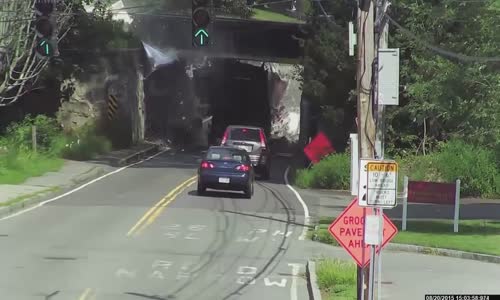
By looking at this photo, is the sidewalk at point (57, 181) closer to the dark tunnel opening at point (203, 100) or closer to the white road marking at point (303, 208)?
the white road marking at point (303, 208)

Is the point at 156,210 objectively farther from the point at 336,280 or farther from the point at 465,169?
the point at 465,169

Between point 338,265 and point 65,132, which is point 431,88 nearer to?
point 338,265

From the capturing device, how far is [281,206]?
915 inches

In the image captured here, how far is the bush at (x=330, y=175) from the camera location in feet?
95.6

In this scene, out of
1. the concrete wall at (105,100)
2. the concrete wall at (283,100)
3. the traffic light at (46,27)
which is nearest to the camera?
the traffic light at (46,27)

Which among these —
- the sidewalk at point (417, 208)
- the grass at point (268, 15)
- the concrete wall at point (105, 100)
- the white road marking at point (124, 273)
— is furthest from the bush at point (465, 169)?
the grass at point (268, 15)

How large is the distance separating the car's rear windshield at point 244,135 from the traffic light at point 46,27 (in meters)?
11.2

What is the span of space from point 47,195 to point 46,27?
555cm

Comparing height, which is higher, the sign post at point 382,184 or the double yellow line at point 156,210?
the sign post at point 382,184

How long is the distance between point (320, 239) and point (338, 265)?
449 centimetres

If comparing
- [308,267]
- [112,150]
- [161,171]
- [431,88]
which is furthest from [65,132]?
[308,267]

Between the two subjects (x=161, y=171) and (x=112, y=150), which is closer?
(x=161, y=171)

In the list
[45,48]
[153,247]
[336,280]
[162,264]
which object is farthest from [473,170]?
[162,264]

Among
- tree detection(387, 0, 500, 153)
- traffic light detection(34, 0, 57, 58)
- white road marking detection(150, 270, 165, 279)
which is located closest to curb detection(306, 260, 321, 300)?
white road marking detection(150, 270, 165, 279)
